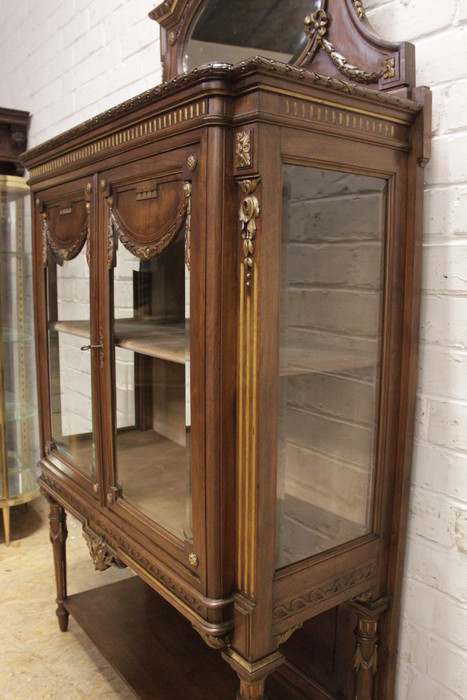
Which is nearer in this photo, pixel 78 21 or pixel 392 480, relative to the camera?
pixel 392 480

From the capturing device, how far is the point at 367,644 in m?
0.99

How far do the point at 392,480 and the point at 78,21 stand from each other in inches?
69.1

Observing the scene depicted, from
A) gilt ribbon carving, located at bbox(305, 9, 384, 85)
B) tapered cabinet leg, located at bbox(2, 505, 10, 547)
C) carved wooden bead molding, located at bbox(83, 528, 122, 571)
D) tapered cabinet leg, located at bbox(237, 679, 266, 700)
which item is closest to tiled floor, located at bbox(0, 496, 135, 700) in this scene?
tapered cabinet leg, located at bbox(2, 505, 10, 547)

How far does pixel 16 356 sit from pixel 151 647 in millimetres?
1206

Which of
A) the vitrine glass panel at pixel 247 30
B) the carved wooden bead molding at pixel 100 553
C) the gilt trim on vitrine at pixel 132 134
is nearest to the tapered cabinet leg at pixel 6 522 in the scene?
the carved wooden bead molding at pixel 100 553

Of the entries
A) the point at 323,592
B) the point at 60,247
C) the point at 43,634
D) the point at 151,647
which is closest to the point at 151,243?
the point at 60,247

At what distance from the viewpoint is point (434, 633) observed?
3.15 ft

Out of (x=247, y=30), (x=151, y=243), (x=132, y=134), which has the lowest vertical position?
(x=151, y=243)

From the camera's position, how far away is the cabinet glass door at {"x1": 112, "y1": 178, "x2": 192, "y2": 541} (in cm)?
87

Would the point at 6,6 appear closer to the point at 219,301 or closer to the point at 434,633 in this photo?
the point at 219,301

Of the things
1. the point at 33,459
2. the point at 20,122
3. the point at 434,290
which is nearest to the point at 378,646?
the point at 434,290

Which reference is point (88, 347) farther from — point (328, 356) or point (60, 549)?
point (60, 549)

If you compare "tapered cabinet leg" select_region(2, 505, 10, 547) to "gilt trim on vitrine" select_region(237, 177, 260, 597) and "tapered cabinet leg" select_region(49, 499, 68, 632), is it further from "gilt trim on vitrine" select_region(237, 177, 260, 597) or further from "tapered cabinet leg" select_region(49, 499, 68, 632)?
"gilt trim on vitrine" select_region(237, 177, 260, 597)

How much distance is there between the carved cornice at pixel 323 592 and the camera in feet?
2.73
